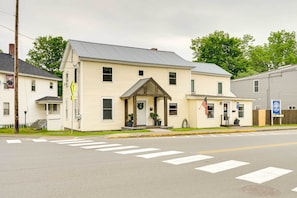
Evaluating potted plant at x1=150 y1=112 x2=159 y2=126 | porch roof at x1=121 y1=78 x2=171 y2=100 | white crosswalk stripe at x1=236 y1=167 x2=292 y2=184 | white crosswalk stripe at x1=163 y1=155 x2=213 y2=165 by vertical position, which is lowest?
white crosswalk stripe at x1=236 y1=167 x2=292 y2=184

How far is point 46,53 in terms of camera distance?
56.3 m

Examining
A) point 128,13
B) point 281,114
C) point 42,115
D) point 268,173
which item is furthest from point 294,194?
point 42,115

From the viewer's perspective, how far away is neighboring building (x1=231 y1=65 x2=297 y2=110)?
3416cm

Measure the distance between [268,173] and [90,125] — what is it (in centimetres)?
1609

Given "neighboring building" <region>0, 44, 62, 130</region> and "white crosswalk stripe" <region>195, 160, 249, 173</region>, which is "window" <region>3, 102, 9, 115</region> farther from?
"white crosswalk stripe" <region>195, 160, 249, 173</region>

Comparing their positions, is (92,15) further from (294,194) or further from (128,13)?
(294,194)

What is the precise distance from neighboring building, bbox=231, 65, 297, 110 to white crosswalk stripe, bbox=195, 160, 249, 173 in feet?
96.2

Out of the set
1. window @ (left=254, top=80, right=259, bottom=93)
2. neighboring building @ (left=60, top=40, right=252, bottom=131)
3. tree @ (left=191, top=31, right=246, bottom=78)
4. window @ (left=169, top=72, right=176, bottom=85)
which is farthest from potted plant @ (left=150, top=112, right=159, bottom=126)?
tree @ (left=191, top=31, right=246, bottom=78)

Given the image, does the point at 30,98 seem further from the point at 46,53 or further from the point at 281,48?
the point at 281,48

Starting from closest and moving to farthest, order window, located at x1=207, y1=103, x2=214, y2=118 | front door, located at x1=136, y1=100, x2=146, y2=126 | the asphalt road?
1. the asphalt road
2. front door, located at x1=136, y1=100, x2=146, y2=126
3. window, located at x1=207, y1=103, x2=214, y2=118

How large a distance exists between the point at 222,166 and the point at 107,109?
1536cm

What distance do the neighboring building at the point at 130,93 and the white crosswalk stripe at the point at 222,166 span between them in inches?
512

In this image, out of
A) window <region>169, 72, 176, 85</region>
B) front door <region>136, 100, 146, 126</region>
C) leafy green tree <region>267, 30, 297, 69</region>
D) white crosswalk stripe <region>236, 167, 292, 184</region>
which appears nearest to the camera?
white crosswalk stripe <region>236, 167, 292, 184</region>

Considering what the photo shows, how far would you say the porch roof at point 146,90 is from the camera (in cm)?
2225
